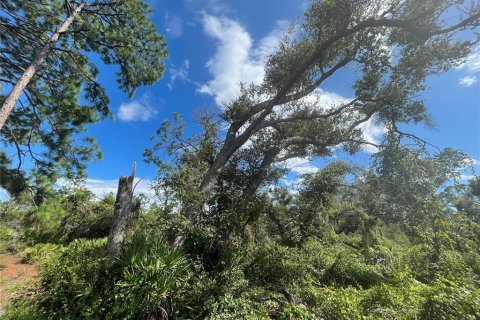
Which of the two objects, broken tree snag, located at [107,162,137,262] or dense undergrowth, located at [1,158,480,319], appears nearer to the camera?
dense undergrowth, located at [1,158,480,319]

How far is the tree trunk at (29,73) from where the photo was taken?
603 centimetres

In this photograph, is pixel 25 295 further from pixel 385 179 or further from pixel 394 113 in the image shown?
pixel 394 113

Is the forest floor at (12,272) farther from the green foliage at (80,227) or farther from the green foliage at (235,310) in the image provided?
the green foliage at (235,310)

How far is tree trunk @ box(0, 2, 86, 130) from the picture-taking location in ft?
19.8

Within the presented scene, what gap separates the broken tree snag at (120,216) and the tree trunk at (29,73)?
3.03 meters

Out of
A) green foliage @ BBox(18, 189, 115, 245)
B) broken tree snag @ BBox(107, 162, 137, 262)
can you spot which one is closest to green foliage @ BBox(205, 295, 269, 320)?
broken tree snag @ BBox(107, 162, 137, 262)

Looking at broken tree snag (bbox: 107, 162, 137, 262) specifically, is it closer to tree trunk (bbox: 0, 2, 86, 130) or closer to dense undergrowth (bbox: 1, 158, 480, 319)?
dense undergrowth (bbox: 1, 158, 480, 319)

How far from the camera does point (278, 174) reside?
402 inches

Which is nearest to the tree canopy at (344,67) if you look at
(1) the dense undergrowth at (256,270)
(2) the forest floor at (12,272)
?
(1) the dense undergrowth at (256,270)

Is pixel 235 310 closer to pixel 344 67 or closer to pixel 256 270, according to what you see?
pixel 256 270

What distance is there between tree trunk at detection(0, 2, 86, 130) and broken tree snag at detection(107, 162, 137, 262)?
3031 millimetres

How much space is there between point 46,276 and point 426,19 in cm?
1177

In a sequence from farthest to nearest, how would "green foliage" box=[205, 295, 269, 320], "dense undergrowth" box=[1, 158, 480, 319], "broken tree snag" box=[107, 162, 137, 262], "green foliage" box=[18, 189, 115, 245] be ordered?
1. "green foliage" box=[18, 189, 115, 245]
2. "broken tree snag" box=[107, 162, 137, 262]
3. "green foliage" box=[205, 295, 269, 320]
4. "dense undergrowth" box=[1, 158, 480, 319]

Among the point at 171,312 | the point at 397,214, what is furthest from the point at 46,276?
the point at 397,214
